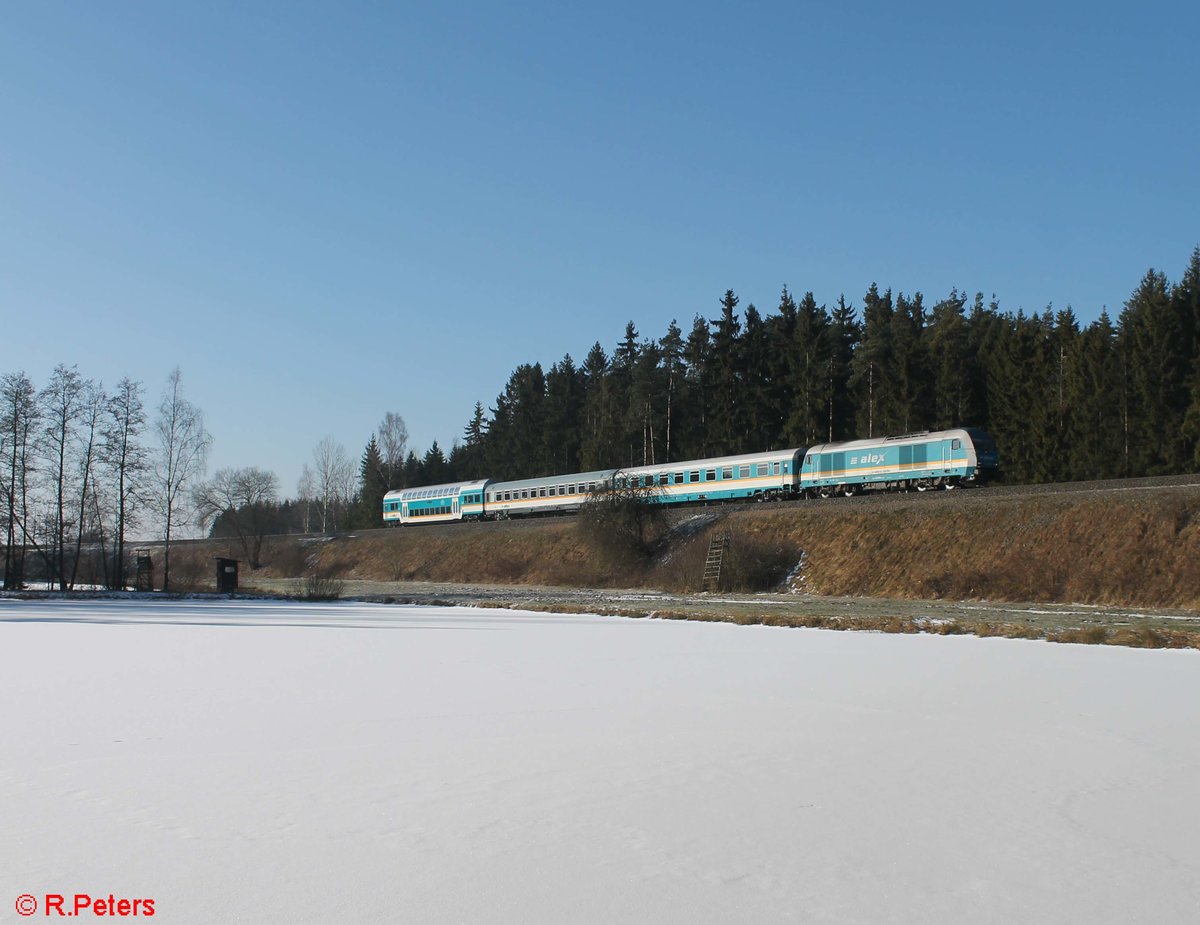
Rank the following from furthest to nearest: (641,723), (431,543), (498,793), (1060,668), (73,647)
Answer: (431,543)
(73,647)
(1060,668)
(641,723)
(498,793)

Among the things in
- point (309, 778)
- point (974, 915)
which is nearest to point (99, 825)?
point (309, 778)

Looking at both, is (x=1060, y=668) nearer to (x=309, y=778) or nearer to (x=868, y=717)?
(x=868, y=717)

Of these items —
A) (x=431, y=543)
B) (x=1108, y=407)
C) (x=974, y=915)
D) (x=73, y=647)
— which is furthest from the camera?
(x=431, y=543)

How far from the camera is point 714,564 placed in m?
44.3

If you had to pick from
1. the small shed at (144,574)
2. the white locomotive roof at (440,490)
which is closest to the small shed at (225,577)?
Answer: the small shed at (144,574)

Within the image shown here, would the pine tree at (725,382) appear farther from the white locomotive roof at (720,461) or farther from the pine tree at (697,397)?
the white locomotive roof at (720,461)

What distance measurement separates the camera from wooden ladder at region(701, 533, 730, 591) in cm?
4378

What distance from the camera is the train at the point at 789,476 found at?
43.9m

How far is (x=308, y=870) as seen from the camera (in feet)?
17.7

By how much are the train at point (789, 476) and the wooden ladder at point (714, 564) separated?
23.9 ft

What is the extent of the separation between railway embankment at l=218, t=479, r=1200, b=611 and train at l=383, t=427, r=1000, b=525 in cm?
164

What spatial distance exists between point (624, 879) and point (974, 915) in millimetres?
1731

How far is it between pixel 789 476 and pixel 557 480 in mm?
18084

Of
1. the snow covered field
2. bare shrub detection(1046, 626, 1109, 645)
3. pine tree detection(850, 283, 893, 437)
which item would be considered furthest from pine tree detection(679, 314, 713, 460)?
the snow covered field
